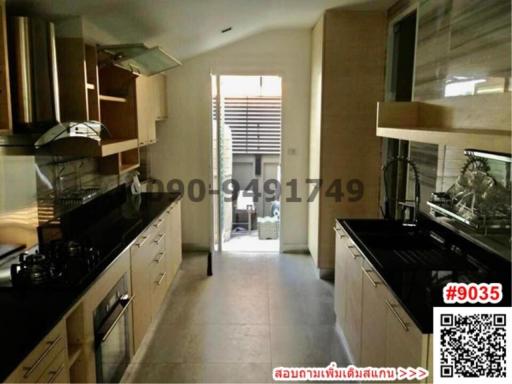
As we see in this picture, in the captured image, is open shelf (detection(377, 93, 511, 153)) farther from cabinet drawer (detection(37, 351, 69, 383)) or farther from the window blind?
the window blind

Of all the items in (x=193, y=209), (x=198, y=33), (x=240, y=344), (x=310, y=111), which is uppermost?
(x=198, y=33)

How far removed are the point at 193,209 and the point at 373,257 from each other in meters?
3.38

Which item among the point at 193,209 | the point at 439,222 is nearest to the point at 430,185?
the point at 439,222

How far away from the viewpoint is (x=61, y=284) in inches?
78.4

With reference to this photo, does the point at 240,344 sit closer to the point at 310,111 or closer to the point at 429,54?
the point at 429,54

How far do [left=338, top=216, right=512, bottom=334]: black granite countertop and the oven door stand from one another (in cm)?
137

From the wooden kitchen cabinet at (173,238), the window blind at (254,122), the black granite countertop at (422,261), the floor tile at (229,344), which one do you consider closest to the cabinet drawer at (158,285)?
the wooden kitchen cabinet at (173,238)

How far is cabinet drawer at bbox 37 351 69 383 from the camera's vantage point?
5.40 ft

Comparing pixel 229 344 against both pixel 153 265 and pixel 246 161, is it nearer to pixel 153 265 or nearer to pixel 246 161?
pixel 153 265

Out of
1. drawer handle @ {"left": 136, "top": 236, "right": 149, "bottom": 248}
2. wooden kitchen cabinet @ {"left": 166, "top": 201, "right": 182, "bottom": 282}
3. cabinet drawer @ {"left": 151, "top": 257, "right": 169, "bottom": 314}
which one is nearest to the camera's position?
drawer handle @ {"left": 136, "top": 236, "right": 149, "bottom": 248}

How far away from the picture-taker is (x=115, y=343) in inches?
97.3

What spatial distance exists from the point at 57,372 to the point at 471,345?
5.14 ft

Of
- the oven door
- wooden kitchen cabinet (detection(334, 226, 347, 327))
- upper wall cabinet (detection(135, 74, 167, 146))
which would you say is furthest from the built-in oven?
upper wall cabinet (detection(135, 74, 167, 146))

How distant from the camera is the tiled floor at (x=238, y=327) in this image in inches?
115
